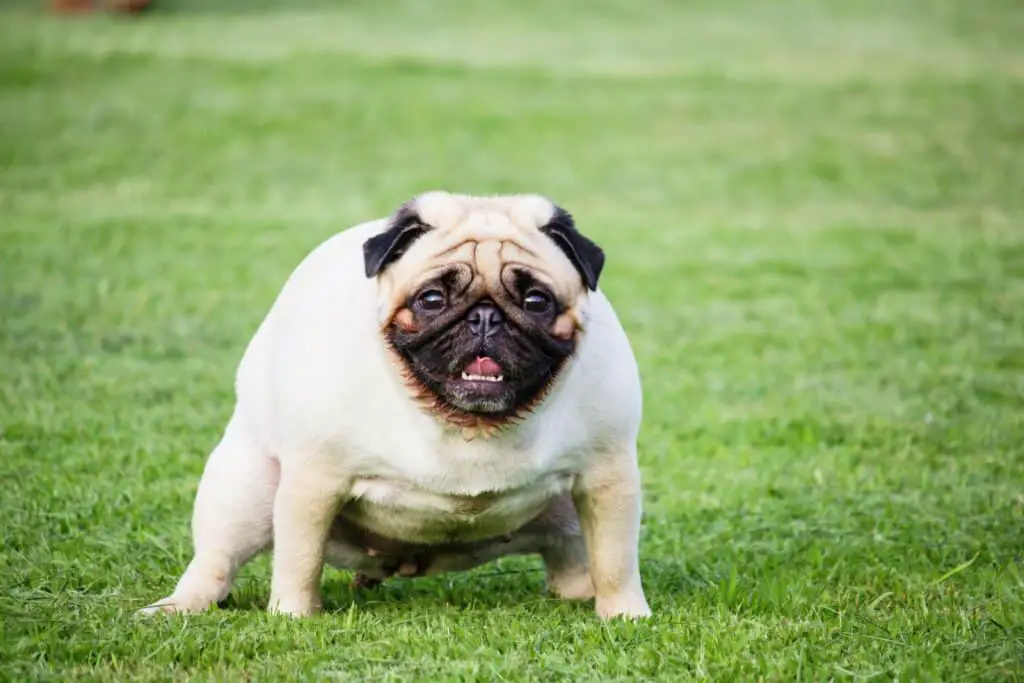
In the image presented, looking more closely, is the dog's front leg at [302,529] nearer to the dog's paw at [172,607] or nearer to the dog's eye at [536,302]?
the dog's paw at [172,607]

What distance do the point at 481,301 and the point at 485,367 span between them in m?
0.21

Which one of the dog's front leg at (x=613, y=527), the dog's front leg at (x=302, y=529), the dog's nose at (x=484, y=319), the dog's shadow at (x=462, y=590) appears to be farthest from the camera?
the dog's shadow at (x=462, y=590)

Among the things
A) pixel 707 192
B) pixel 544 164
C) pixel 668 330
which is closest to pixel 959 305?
pixel 668 330

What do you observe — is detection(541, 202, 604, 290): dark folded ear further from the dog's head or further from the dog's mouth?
the dog's mouth

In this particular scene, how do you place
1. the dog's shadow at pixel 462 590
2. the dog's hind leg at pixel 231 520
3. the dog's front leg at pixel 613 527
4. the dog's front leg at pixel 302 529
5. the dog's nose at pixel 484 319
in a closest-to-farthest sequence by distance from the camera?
the dog's nose at pixel 484 319 → the dog's front leg at pixel 302 529 → the dog's front leg at pixel 613 527 → the dog's hind leg at pixel 231 520 → the dog's shadow at pixel 462 590

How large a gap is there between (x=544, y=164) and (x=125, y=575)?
13.7 metres

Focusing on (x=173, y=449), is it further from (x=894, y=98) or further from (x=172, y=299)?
(x=894, y=98)

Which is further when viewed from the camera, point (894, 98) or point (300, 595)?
point (894, 98)

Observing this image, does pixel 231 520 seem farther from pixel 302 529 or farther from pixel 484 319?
pixel 484 319

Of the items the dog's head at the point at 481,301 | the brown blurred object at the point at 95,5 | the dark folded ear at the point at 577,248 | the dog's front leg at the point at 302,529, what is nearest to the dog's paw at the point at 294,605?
the dog's front leg at the point at 302,529

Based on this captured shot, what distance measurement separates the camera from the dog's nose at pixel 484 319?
15.5 ft

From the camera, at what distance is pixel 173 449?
7.86 meters

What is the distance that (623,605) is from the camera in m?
5.28

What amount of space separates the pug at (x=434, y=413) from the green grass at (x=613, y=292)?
0.81 feet
